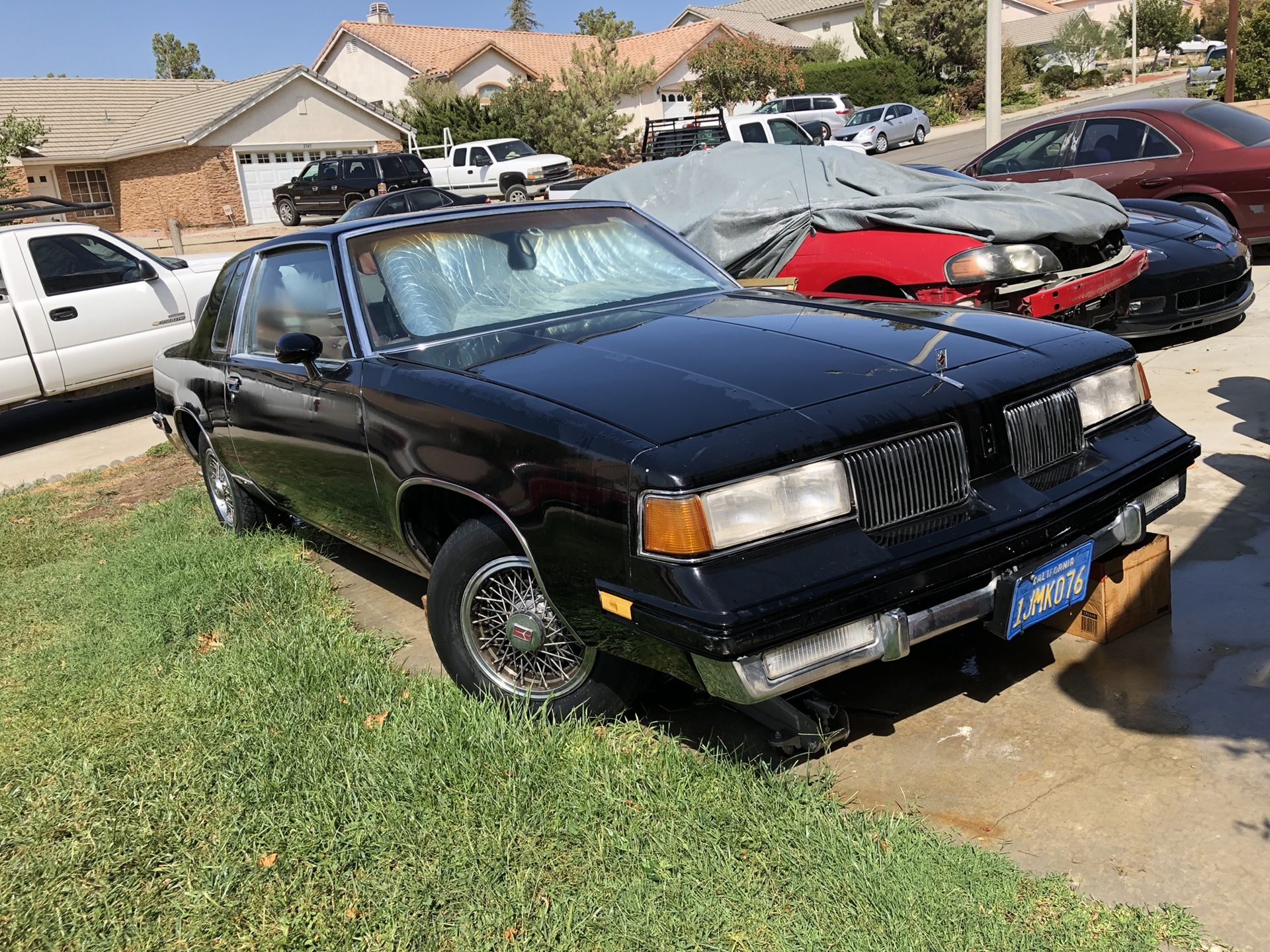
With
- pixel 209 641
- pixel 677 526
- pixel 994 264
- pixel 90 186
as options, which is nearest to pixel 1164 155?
pixel 994 264

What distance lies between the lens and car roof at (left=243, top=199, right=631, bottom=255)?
14.7 feet

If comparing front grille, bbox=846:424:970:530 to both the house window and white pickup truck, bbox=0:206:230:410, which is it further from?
the house window

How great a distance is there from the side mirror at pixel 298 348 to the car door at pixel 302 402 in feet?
0.19

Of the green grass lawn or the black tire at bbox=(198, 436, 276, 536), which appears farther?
the black tire at bbox=(198, 436, 276, 536)

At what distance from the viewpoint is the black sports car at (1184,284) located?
7.32m

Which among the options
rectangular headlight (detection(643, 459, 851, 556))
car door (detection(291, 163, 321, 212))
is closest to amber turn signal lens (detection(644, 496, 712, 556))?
rectangular headlight (detection(643, 459, 851, 556))

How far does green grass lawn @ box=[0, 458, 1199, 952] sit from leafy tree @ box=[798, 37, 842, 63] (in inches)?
2158

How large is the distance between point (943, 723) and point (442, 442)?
181cm

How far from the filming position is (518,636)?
349 cm

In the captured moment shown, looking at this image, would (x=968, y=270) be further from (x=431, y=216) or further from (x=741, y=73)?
(x=741, y=73)

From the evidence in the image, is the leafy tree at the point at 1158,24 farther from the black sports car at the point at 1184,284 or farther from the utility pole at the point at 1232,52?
the black sports car at the point at 1184,284

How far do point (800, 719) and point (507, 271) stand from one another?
2261 millimetres

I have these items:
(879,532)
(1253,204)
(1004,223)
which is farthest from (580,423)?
(1253,204)

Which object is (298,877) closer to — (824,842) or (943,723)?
(824,842)
